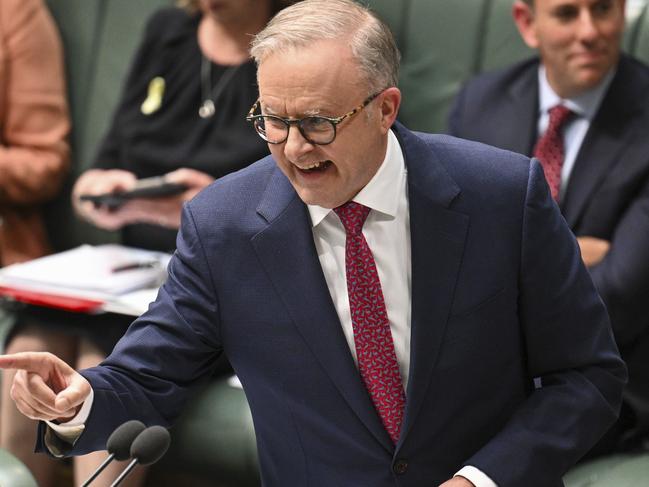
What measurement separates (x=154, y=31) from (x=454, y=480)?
5.68 feet

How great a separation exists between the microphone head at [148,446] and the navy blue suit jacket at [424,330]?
261 mm

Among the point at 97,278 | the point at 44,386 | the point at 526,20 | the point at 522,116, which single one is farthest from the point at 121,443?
the point at 526,20

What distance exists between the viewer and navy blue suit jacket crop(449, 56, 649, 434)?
6.99 feet

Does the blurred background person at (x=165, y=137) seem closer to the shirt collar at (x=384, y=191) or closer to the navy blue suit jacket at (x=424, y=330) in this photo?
the navy blue suit jacket at (x=424, y=330)

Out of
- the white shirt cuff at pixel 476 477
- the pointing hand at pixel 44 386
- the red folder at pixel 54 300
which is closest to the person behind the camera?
the pointing hand at pixel 44 386

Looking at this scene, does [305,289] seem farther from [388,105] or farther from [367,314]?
[388,105]

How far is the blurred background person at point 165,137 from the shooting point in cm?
256

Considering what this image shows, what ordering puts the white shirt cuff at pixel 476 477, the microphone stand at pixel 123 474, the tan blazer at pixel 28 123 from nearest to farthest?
the microphone stand at pixel 123 474
the white shirt cuff at pixel 476 477
the tan blazer at pixel 28 123

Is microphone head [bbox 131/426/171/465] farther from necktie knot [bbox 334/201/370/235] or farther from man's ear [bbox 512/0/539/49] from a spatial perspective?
man's ear [bbox 512/0/539/49]

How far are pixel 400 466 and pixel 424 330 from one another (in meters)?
0.19

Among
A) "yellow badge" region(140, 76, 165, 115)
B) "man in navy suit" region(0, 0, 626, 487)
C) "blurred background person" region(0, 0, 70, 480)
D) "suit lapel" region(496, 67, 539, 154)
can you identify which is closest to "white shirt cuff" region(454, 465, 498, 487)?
"man in navy suit" region(0, 0, 626, 487)

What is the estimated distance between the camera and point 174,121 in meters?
2.74

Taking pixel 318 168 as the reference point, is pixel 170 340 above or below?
below

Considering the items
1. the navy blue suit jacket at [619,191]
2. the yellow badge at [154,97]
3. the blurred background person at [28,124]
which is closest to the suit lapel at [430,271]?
the navy blue suit jacket at [619,191]
